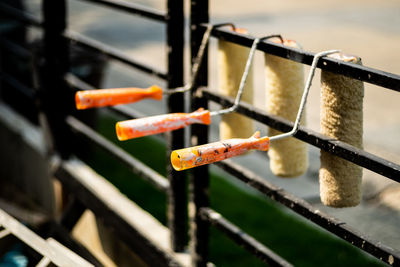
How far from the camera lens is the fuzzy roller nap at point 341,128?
4.77 ft

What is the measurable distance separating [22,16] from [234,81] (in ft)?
6.14

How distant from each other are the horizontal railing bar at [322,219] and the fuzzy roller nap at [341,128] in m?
0.05

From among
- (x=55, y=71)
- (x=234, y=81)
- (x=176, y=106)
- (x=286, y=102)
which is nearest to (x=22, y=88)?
(x=55, y=71)

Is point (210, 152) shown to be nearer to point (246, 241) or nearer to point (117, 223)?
point (246, 241)

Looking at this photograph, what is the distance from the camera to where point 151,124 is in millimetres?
1398

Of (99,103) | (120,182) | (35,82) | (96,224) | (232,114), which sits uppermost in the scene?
(99,103)

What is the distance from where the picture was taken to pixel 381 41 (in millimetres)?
7551

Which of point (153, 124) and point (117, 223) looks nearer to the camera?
point (153, 124)

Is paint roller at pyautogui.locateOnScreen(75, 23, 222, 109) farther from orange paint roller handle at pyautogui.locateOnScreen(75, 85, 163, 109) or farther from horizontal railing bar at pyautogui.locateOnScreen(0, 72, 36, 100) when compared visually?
horizontal railing bar at pyautogui.locateOnScreen(0, 72, 36, 100)

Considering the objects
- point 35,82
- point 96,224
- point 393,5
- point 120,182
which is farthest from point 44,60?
point 393,5

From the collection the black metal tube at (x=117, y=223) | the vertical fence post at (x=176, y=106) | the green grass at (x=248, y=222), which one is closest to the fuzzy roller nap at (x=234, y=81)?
the vertical fence post at (x=176, y=106)

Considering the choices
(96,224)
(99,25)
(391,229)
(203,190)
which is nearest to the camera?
(391,229)

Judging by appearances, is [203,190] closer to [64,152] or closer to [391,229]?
[391,229]

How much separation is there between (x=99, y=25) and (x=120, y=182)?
5.28 m
